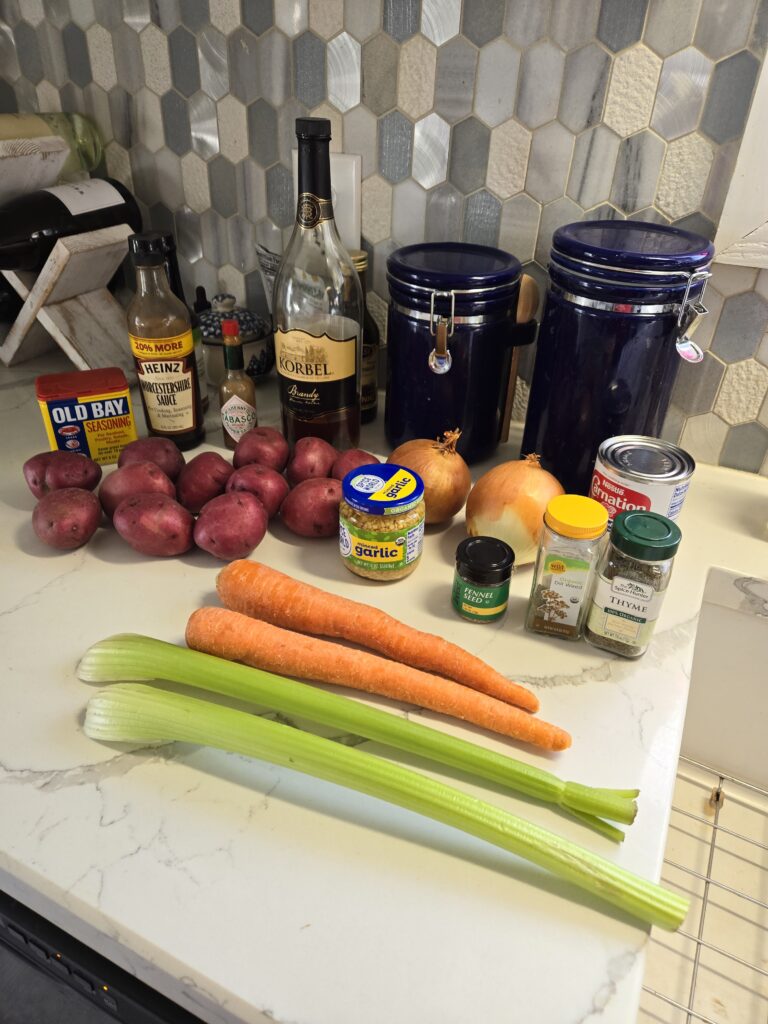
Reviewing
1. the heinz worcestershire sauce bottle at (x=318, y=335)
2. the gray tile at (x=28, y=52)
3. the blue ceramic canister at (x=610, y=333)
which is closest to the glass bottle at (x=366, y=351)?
the heinz worcestershire sauce bottle at (x=318, y=335)

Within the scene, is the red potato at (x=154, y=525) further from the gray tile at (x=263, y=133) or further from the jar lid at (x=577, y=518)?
the gray tile at (x=263, y=133)

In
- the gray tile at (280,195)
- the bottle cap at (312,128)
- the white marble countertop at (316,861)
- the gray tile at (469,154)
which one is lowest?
the white marble countertop at (316,861)

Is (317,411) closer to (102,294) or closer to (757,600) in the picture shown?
(102,294)

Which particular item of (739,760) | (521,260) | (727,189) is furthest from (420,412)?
(739,760)

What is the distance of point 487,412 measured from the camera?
1024mm

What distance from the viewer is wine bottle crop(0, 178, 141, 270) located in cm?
110

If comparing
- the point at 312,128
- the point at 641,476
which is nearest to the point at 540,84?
the point at 312,128

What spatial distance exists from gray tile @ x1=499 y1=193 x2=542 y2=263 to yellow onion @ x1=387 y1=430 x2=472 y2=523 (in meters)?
0.33

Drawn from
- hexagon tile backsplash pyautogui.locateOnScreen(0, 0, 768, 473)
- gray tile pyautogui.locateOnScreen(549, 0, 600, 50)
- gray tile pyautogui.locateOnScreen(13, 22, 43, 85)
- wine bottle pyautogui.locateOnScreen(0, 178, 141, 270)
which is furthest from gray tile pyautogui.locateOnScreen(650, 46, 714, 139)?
gray tile pyautogui.locateOnScreen(13, 22, 43, 85)

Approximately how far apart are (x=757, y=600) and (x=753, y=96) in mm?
592

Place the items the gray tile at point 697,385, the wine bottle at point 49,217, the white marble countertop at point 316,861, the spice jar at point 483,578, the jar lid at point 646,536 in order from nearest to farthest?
the white marble countertop at point 316,861, the jar lid at point 646,536, the spice jar at point 483,578, the gray tile at point 697,385, the wine bottle at point 49,217

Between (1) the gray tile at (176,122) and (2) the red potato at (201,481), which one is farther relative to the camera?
(1) the gray tile at (176,122)

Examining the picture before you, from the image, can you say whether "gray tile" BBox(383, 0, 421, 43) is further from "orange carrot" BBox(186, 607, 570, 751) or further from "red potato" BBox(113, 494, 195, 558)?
"orange carrot" BBox(186, 607, 570, 751)

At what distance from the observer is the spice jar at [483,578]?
29.8 inches
